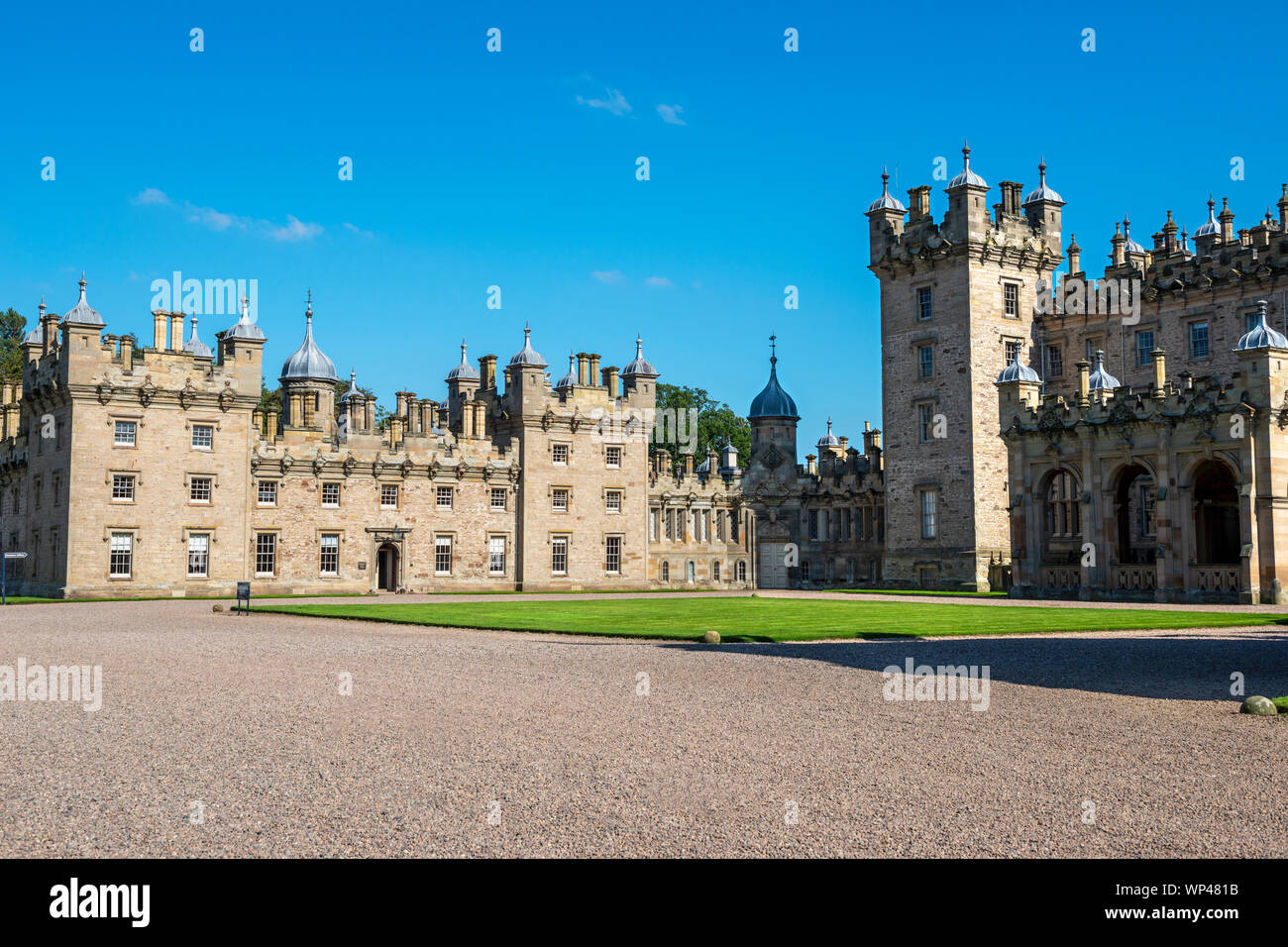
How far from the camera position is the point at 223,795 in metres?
9.10

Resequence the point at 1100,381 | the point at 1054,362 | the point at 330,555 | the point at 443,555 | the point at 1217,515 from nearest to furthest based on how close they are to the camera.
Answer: the point at 1217,515 < the point at 1100,381 < the point at 330,555 < the point at 1054,362 < the point at 443,555

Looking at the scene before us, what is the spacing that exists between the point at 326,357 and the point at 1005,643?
1758 inches

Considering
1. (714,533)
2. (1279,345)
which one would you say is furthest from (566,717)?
(714,533)

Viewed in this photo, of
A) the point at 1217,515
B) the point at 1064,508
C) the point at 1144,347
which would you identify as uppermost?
the point at 1144,347

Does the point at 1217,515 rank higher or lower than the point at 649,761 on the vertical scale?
higher

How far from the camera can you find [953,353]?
54406mm

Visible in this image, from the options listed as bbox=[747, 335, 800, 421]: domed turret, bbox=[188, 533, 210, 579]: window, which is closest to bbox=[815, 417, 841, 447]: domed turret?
bbox=[747, 335, 800, 421]: domed turret

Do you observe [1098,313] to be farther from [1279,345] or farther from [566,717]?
[566,717]

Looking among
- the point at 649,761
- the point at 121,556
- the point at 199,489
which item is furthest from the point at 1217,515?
the point at 649,761

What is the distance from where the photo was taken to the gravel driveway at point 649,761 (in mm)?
7895

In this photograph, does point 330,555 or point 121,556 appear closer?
point 121,556

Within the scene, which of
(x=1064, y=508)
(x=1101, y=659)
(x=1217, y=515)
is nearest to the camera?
(x=1101, y=659)

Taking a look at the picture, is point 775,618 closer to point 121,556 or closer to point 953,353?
point 953,353

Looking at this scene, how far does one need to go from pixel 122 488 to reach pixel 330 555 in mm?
8792
